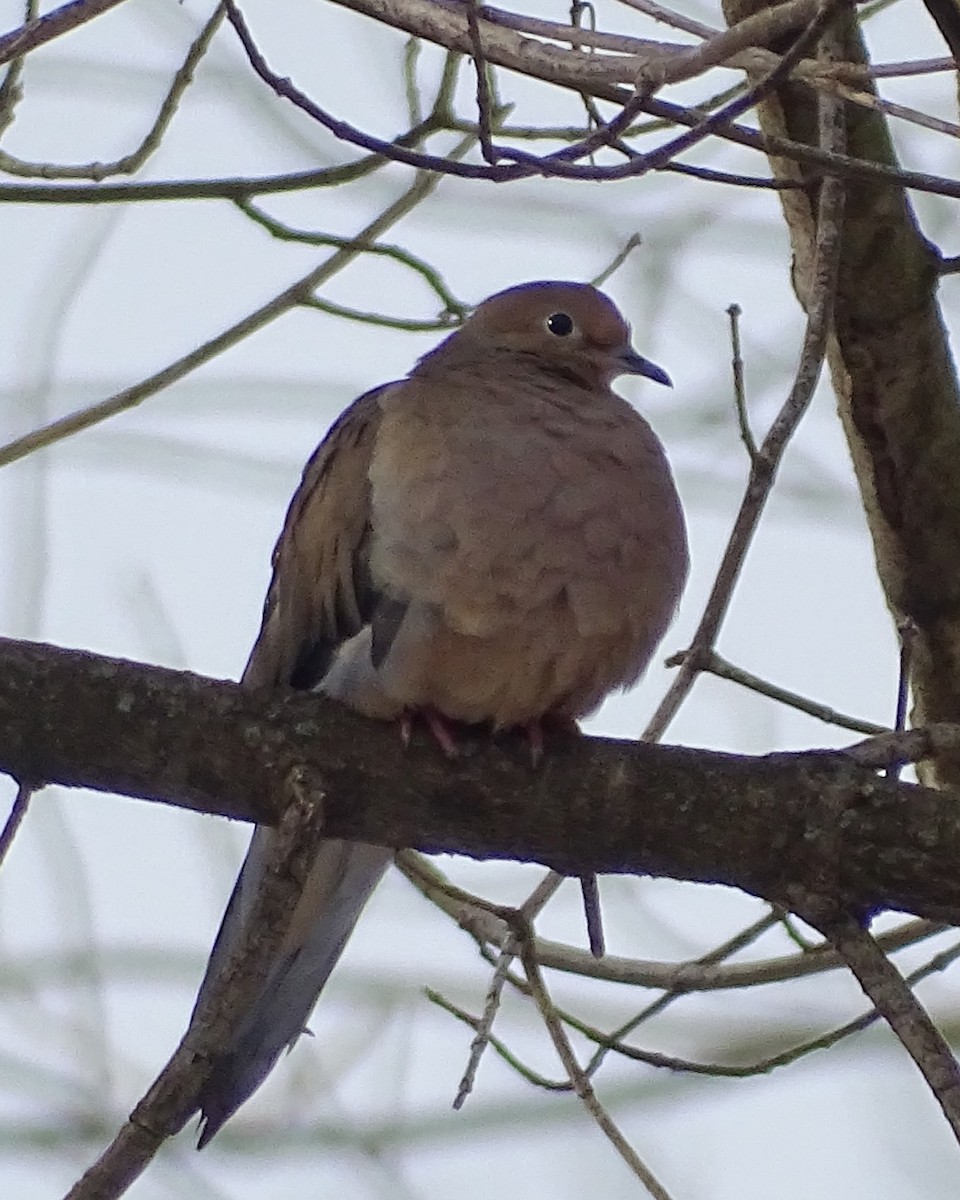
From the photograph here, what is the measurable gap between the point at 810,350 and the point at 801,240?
707 mm

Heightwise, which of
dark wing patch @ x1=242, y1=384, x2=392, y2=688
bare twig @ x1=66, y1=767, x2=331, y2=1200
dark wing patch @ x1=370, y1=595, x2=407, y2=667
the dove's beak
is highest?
the dove's beak

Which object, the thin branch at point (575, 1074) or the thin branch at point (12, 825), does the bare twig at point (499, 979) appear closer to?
the thin branch at point (575, 1074)

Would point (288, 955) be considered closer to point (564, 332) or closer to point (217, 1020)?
point (217, 1020)

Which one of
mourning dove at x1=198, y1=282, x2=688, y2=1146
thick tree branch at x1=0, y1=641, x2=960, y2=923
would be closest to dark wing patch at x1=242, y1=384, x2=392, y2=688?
mourning dove at x1=198, y1=282, x2=688, y2=1146

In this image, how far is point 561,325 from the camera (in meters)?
3.73

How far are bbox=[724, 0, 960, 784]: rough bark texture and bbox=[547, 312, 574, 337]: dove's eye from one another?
1.68 ft

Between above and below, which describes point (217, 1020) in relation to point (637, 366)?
below

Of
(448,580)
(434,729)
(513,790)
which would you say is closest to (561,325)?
(448,580)

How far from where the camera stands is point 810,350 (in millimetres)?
2865

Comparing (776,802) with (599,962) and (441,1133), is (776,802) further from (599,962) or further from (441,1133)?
(441,1133)

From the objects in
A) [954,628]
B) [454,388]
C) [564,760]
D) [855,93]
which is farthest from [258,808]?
[954,628]

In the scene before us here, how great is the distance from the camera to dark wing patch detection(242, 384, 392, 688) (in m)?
2.99

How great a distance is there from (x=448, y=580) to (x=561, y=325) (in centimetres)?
108

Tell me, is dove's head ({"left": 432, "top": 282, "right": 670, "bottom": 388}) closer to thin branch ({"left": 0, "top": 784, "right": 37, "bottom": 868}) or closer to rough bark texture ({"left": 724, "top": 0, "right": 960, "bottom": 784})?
rough bark texture ({"left": 724, "top": 0, "right": 960, "bottom": 784})
